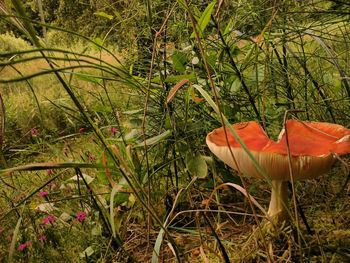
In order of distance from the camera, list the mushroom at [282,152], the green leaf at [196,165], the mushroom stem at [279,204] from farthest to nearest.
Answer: the green leaf at [196,165]
the mushroom stem at [279,204]
the mushroom at [282,152]

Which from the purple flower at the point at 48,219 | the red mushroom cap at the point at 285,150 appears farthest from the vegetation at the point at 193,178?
the red mushroom cap at the point at 285,150

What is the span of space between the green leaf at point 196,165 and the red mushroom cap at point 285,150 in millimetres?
146

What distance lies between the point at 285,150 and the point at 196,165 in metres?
0.29

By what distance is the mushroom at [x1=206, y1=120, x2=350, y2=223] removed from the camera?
722 mm

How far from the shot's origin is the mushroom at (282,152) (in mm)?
722

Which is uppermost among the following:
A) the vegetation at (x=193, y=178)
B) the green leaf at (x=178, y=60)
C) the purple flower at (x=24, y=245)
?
the green leaf at (x=178, y=60)

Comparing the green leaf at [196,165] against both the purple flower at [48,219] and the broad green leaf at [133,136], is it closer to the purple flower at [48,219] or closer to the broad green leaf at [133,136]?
the broad green leaf at [133,136]

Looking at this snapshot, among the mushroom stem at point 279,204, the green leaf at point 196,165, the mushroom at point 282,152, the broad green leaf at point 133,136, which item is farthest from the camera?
the broad green leaf at point 133,136

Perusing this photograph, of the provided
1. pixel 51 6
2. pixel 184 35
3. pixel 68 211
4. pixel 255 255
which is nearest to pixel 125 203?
pixel 68 211

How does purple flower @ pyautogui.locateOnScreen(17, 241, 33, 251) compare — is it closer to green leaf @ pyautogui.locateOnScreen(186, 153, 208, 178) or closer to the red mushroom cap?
green leaf @ pyautogui.locateOnScreen(186, 153, 208, 178)

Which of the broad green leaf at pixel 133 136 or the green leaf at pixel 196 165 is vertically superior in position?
the broad green leaf at pixel 133 136

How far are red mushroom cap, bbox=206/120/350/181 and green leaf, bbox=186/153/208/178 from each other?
15 centimetres

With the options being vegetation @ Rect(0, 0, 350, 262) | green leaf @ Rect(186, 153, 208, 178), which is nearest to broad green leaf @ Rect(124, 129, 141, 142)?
vegetation @ Rect(0, 0, 350, 262)

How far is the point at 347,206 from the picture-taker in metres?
1.00
